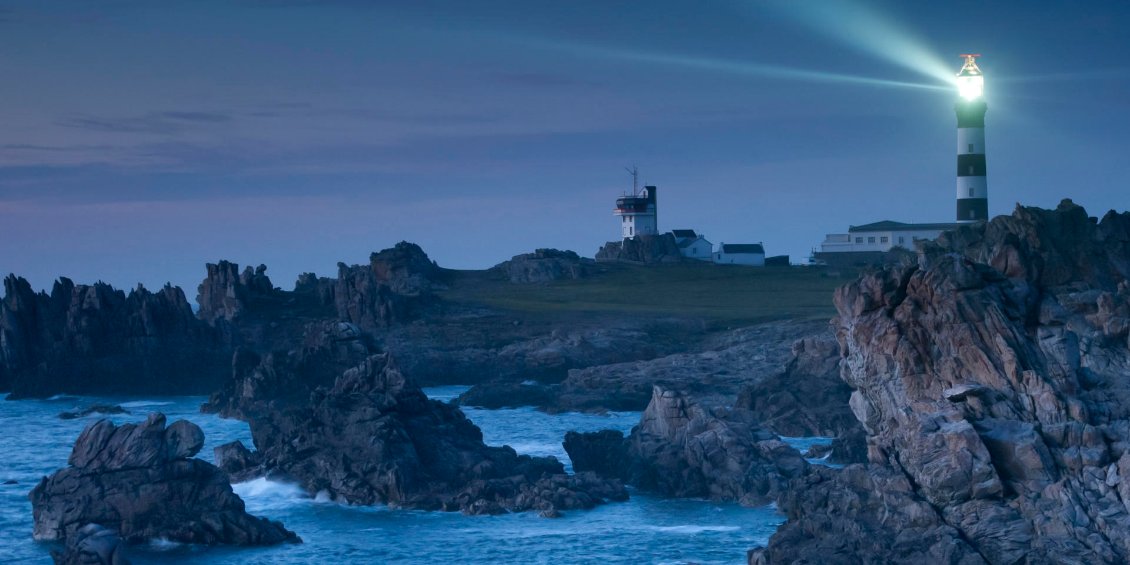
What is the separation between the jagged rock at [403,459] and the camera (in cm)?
4497

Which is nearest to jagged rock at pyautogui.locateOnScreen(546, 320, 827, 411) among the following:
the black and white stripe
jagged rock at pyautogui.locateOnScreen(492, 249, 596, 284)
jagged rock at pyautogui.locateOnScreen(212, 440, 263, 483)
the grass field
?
the grass field

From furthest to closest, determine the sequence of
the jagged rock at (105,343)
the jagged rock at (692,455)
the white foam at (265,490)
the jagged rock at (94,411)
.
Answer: the jagged rock at (105,343)
the jagged rock at (94,411)
the white foam at (265,490)
the jagged rock at (692,455)

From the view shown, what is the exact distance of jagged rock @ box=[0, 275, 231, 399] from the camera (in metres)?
86.1

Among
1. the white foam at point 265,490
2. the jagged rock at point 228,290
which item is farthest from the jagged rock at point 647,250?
the white foam at point 265,490

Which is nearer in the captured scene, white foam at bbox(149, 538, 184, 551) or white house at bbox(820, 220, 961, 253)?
white foam at bbox(149, 538, 184, 551)

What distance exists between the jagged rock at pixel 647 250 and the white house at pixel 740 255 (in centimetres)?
442

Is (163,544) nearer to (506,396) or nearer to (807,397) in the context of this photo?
(807,397)

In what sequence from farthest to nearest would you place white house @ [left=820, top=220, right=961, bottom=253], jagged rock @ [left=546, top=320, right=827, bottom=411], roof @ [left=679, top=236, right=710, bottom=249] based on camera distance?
roof @ [left=679, top=236, right=710, bottom=249]
white house @ [left=820, top=220, right=961, bottom=253]
jagged rock @ [left=546, top=320, right=827, bottom=411]

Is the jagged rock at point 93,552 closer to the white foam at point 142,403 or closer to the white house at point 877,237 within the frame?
the white foam at point 142,403

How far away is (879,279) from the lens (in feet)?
113

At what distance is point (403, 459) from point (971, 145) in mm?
61118

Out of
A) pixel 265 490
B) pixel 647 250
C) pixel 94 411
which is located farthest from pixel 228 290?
pixel 265 490

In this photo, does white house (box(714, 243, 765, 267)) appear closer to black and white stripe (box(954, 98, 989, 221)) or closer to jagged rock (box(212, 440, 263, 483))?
black and white stripe (box(954, 98, 989, 221))

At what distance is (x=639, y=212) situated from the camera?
145 meters
